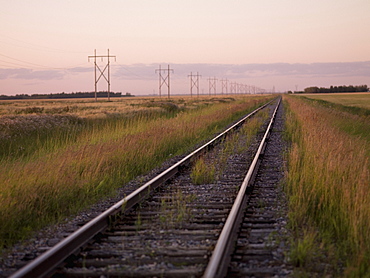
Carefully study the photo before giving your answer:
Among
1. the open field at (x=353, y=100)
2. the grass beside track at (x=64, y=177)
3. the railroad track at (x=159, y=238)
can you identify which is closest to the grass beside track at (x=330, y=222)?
the railroad track at (x=159, y=238)

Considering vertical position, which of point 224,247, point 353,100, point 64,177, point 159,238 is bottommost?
point 159,238

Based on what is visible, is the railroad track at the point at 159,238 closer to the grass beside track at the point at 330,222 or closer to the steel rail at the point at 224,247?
the steel rail at the point at 224,247

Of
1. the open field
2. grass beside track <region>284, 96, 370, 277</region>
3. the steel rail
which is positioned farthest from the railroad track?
the open field

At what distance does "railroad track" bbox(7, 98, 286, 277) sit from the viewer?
12.1 ft

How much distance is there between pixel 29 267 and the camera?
3.46 metres

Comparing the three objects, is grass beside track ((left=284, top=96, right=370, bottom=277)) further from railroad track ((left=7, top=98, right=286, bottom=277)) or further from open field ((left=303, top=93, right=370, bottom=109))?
open field ((left=303, top=93, right=370, bottom=109))

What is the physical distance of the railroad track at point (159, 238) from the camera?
369cm

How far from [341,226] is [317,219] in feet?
1.78

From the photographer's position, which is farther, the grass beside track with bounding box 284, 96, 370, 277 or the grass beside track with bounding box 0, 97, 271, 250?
the grass beside track with bounding box 0, 97, 271, 250

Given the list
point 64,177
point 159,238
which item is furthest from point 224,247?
point 64,177

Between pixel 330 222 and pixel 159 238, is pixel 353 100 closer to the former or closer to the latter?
pixel 330 222

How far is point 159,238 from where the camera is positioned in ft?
15.3

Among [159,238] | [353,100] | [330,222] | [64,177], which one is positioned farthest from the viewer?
[353,100]

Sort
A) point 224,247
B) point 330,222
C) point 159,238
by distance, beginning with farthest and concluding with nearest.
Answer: point 330,222 < point 159,238 < point 224,247
